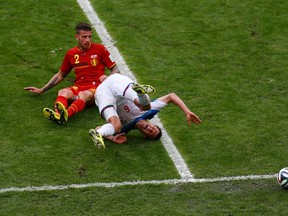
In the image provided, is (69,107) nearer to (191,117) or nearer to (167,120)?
(167,120)

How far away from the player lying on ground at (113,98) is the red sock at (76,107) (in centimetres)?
42

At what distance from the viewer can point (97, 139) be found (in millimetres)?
10109

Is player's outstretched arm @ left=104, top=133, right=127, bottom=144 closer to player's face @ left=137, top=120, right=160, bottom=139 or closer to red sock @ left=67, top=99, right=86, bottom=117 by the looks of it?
player's face @ left=137, top=120, right=160, bottom=139

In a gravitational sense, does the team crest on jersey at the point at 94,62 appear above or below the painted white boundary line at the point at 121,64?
above

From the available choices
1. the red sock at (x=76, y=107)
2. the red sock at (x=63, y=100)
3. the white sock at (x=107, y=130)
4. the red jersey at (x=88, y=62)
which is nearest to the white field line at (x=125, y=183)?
the white sock at (x=107, y=130)

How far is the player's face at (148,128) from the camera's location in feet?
35.0

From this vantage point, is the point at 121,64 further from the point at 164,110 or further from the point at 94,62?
the point at 164,110

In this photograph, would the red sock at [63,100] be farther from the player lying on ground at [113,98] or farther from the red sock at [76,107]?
the player lying on ground at [113,98]

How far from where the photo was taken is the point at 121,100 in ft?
36.0

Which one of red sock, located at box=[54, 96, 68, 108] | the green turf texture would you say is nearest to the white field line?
the green turf texture

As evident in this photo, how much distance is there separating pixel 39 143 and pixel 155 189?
1962 mm

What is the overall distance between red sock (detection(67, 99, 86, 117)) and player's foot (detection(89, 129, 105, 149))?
1.12m

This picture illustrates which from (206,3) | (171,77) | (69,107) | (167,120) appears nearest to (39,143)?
(69,107)

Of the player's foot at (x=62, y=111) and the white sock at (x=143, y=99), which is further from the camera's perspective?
the player's foot at (x=62, y=111)
